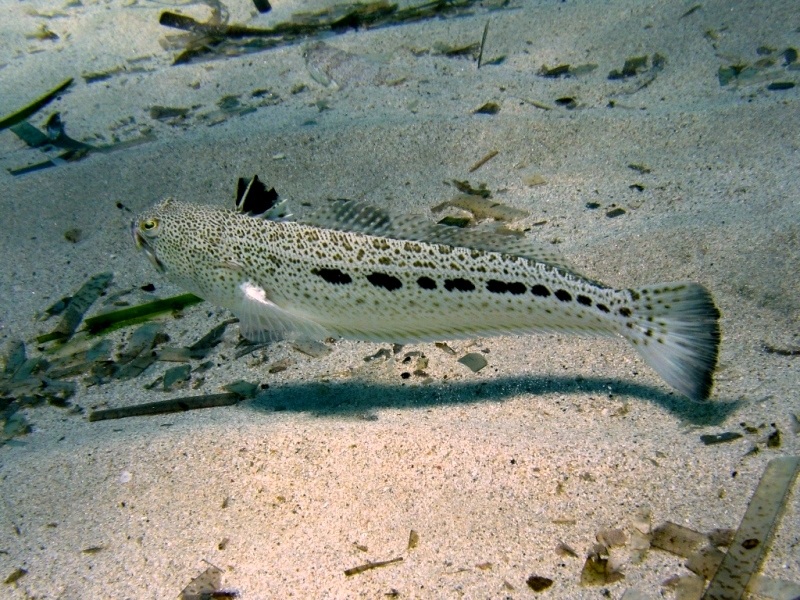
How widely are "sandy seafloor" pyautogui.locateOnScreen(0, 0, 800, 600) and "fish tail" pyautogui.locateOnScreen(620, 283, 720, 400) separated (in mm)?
463

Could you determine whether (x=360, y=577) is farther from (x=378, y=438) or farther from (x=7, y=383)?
(x=7, y=383)

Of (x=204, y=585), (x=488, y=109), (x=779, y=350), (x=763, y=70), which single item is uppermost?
(x=763, y=70)

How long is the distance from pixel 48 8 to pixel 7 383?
8.50 m

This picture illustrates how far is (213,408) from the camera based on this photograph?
4.37 meters

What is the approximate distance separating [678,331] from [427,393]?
5.88ft

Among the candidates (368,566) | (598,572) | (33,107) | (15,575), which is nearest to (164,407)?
(15,575)

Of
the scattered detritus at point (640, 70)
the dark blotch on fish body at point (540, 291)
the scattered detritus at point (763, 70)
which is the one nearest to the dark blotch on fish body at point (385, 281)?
the dark blotch on fish body at point (540, 291)

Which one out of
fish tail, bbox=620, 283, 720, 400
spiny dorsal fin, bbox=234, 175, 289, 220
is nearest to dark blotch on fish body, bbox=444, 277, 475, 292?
fish tail, bbox=620, 283, 720, 400

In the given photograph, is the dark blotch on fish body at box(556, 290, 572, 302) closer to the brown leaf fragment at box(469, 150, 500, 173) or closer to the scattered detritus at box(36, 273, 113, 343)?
the brown leaf fragment at box(469, 150, 500, 173)

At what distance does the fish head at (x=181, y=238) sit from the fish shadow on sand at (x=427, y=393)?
1.06 meters

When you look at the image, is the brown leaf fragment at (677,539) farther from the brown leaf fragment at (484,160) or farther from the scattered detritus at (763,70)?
the scattered detritus at (763,70)

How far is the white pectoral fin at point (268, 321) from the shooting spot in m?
3.85

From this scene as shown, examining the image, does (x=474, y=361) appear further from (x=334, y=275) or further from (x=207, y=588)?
(x=207, y=588)

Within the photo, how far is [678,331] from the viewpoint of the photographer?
3.20 meters
